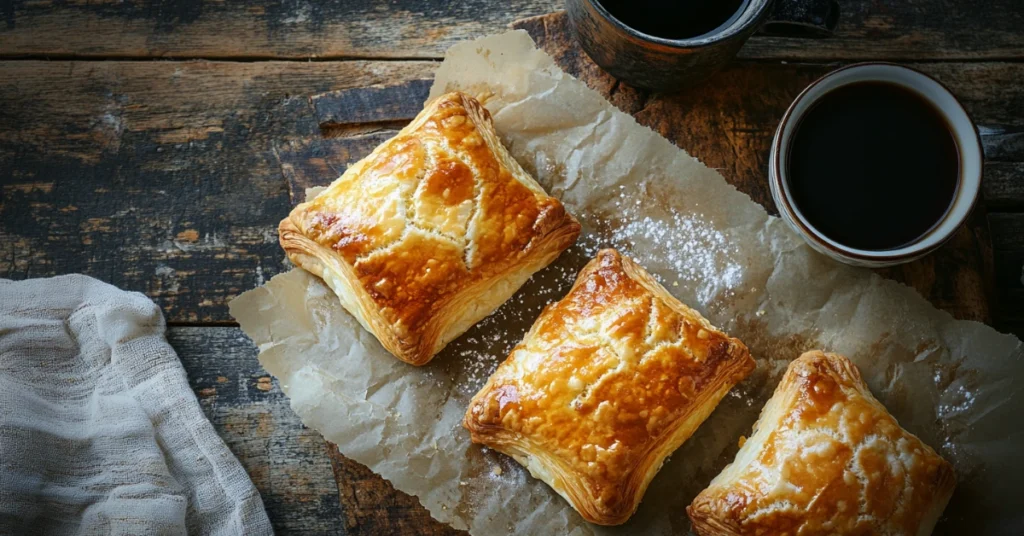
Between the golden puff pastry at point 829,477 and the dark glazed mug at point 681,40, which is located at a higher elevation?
the dark glazed mug at point 681,40

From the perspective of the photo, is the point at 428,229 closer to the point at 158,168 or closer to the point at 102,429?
the point at 158,168

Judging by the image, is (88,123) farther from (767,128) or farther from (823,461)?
A: (823,461)

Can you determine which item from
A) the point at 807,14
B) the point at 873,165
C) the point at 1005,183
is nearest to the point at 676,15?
the point at 807,14

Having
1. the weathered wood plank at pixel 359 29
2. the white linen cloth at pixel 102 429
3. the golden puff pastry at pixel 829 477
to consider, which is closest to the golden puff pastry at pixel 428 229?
the weathered wood plank at pixel 359 29

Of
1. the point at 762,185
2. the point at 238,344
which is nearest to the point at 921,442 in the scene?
the point at 762,185

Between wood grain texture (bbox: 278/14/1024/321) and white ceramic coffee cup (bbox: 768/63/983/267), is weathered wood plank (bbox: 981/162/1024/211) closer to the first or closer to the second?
wood grain texture (bbox: 278/14/1024/321)

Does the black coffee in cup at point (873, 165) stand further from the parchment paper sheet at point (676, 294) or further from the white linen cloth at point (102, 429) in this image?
the white linen cloth at point (102, 429)
